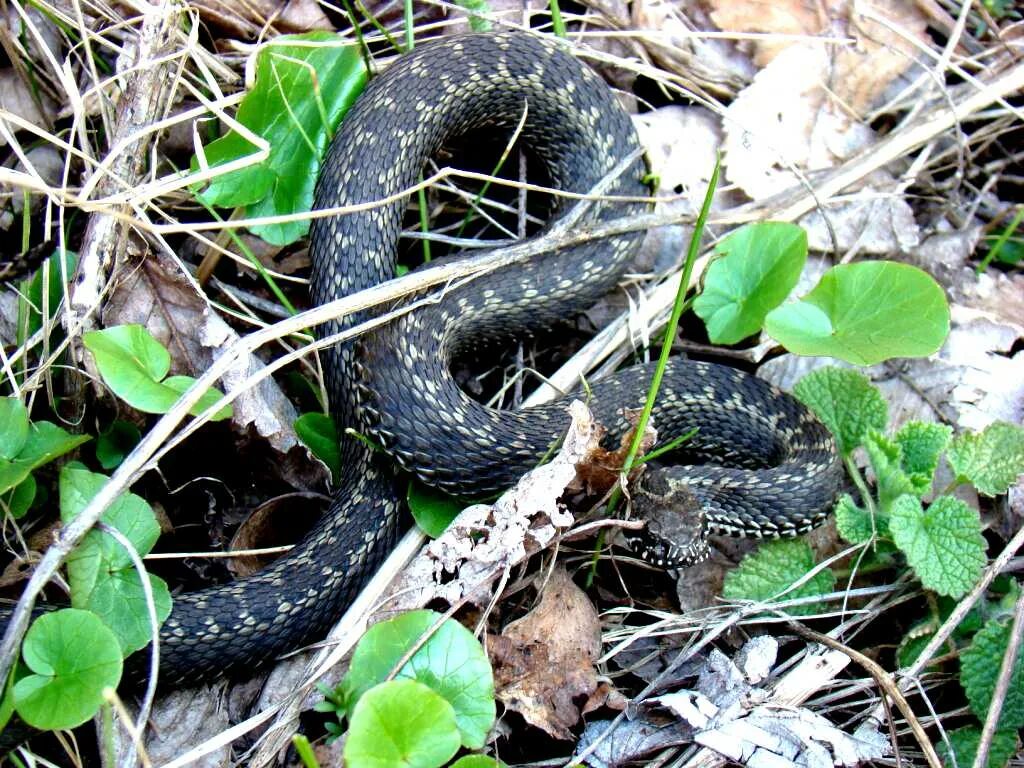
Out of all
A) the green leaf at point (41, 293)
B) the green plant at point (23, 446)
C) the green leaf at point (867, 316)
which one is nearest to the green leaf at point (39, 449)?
the green plant at point (23, 446)

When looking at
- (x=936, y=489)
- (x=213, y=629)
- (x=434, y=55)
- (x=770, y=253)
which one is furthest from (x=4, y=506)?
(x=936, y=489)

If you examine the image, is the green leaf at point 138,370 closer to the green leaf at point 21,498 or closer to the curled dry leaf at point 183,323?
the curled dry leaf at point 183,323

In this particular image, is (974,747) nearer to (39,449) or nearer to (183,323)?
(183,323)

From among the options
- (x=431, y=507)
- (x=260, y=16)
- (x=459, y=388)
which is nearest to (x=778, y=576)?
(x=431, y=507)

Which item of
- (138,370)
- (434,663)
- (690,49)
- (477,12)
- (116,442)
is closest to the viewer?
(434,663)

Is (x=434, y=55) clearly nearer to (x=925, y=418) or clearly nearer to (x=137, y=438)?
(x=137, y=438)

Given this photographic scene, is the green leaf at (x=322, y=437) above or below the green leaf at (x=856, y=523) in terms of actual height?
above
